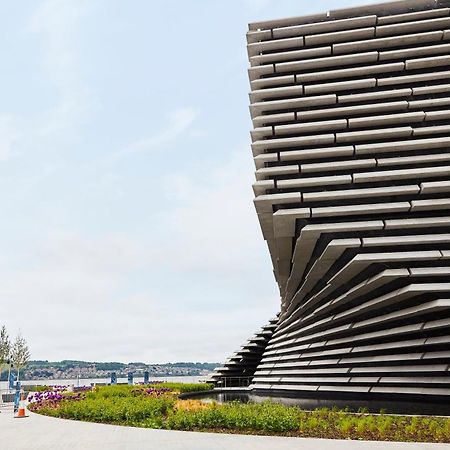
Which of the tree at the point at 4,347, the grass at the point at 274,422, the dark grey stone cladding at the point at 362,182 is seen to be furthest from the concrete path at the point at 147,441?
the tree at the point at 4,347

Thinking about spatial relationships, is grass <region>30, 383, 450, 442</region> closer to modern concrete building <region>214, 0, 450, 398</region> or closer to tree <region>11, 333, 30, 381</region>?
modern concrete building <region>214, 0, 450, 398</region>

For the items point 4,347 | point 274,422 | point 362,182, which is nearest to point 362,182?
point 362,182

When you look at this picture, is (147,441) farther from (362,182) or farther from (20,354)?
→ (20,354)

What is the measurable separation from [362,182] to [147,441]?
14.5m

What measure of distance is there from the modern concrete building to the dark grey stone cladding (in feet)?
0.20

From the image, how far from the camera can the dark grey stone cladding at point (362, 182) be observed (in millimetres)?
20453

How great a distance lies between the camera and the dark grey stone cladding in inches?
805

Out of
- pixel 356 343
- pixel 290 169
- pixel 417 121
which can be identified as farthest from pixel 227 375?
pixel 417 121

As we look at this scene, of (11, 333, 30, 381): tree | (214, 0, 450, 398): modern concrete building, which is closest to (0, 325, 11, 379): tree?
(11, 333, 30, 381): tree

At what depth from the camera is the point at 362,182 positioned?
73.2ft

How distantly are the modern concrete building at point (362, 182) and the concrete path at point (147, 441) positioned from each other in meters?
8.93

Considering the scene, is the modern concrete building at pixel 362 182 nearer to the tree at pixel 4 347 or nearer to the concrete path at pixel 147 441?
the concrete path at pixel 147 441

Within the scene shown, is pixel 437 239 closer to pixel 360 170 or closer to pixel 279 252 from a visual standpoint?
pixel 360 170

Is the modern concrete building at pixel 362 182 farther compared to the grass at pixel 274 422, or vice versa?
the modern concrete building at pixel 362 182
